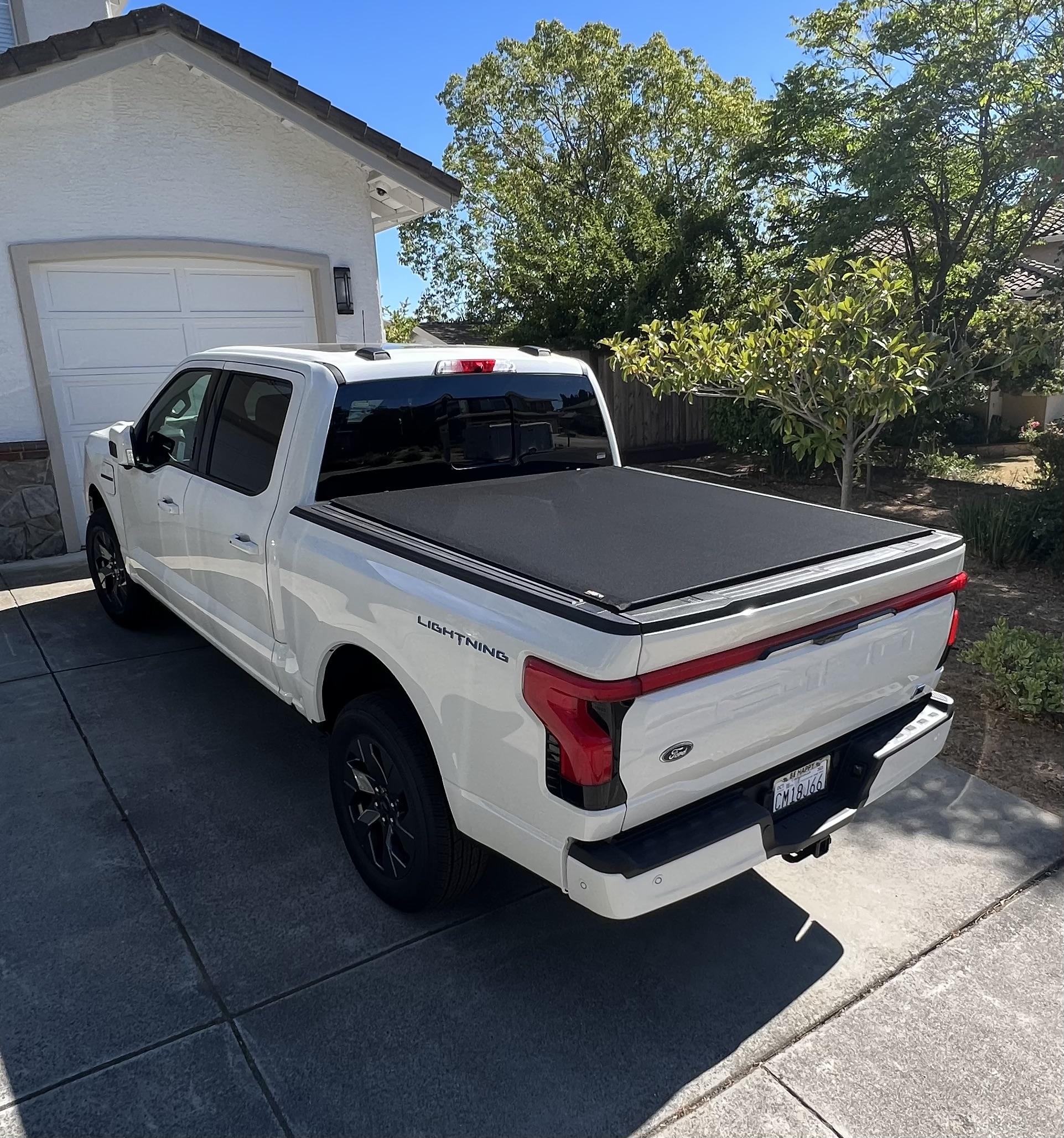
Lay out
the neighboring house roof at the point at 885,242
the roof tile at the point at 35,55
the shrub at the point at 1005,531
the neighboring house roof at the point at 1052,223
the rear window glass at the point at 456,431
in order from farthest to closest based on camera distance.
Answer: the neighboring house roof at the point at 885,242 → the neighboring house roof at the point at 1052,223 → the shrub at the point at 1005,531 → the roof tile at the point at 35,55 → the rear window glass at the point at 456,431

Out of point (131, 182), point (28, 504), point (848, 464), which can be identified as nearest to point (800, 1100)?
point (848, 464)

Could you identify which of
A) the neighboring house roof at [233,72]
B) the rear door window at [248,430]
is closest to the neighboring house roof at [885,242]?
the neighboring house roof at [233,72]

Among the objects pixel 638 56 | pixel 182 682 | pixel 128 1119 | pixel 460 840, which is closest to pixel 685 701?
pixel 460 840

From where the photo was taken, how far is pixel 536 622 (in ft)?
8.01

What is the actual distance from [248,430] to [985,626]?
16.6 ft

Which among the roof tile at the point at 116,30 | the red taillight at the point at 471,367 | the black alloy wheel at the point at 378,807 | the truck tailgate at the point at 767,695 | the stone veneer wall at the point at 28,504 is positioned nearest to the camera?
the truck tailgate at the point at 767,695

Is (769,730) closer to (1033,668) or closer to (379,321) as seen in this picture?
(1033,668)

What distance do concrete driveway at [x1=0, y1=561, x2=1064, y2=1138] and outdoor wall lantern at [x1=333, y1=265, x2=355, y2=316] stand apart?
606 centimetres

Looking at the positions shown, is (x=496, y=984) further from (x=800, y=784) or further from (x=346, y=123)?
(x=346, y=123)

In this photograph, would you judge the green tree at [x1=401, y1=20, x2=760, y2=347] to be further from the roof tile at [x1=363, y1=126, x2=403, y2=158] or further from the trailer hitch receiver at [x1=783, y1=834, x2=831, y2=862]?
the trailer hitch receiver at [x1=783, y1=834, x2=831, y2=862]

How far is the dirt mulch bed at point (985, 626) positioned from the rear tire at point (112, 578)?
16.7 ft

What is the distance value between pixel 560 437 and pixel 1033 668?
9.74 feet

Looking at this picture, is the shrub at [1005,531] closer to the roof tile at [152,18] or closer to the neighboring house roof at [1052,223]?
the neighboring house roof at [1052,223]

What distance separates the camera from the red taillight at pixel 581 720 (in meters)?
2.29
